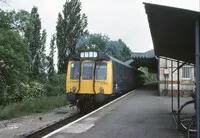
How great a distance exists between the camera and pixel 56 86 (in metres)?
37.9

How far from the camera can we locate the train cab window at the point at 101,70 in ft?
57.8

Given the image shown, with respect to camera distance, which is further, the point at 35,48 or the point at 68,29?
the point at 35,48

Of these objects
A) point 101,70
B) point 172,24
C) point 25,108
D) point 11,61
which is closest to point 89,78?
point 101,70

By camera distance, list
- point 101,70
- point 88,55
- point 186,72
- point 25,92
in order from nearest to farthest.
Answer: point 101,70 < point 88,55 < point 186,72 < point 25,92

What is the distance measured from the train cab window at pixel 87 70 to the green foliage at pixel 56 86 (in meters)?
17.8

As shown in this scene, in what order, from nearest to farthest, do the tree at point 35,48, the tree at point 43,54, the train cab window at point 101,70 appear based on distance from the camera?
the train cab window at point 101,70, the tree at point 35,48, the tree at point 43,54

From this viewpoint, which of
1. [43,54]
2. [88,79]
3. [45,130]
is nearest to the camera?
[45,130]

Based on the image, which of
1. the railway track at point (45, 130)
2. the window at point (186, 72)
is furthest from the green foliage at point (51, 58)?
the railway track at point (45, 130)

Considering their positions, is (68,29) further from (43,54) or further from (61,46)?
(43,54)

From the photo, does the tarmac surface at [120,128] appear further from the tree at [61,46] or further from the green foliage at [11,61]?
the tree at [61,46]

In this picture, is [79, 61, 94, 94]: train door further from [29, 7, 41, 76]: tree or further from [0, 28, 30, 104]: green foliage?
[29, 7, 41, 76]: tree

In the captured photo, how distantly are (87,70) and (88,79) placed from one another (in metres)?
0.49

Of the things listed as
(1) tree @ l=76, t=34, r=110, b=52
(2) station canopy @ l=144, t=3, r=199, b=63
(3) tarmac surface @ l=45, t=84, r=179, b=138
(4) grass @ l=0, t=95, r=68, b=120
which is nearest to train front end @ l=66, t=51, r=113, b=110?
(4) grass @ l=0, t=95, r=68, b=120

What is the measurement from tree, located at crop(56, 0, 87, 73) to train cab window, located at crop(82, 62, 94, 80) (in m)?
26.1
